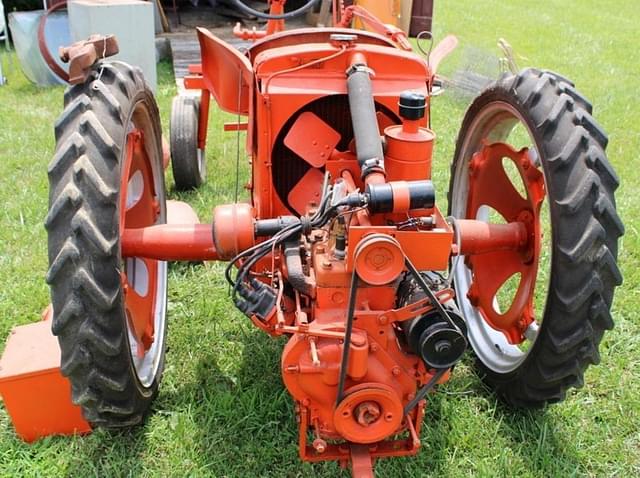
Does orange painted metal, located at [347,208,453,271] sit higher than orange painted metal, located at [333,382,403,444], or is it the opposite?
orange painted metal, located at [347,208,453,271]

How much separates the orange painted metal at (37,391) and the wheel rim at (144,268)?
11.8 inches

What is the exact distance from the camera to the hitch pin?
1.96 meters

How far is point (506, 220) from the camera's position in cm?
291

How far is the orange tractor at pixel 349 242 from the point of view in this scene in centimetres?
203

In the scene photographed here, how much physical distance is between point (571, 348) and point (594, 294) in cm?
21

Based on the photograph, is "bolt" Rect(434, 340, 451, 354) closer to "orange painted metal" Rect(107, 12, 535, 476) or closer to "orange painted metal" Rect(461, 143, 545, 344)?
"orange painted metal" Rect(107, 12, 535, 476)

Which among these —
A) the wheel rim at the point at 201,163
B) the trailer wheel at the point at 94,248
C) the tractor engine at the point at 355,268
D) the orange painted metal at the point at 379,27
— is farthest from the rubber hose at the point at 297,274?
the wheel rim at the point at 201,163

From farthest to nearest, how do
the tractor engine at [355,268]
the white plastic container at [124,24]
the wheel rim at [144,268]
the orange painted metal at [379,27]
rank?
the white plastic container at [124,24]
the orange painted metal at [379,27]
the wheel rim at [144,268]
the tractor engine at [355,268]

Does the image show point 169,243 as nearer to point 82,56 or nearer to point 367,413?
point 82,56

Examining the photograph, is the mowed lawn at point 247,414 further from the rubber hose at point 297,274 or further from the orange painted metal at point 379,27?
the orange painted metal at point 379,27

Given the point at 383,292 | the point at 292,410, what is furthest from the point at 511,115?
the point at 292,410

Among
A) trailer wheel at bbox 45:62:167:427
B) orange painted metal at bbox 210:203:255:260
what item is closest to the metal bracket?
trailer wheel at bbox 45:62:167:427

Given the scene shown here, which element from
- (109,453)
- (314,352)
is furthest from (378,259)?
(109,453)

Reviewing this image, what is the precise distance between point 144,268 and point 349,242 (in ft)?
4.68
